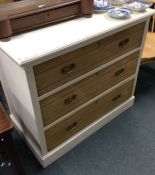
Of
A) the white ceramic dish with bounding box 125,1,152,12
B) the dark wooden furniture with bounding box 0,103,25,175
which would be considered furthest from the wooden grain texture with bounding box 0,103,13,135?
the white ceramic dish with bounding box 125,1,152,12

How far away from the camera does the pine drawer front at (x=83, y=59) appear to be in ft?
3.37

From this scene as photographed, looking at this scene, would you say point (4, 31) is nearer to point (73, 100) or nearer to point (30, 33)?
point (30, 33)

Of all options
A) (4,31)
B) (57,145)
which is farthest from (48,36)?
(57,145)

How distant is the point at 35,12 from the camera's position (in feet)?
3.42

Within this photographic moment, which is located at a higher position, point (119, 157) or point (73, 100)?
point (73, 100)

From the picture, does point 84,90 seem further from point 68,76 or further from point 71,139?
point 71,139

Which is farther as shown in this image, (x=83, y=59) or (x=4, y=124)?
(x=83, y=59)

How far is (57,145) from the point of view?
1378 mm

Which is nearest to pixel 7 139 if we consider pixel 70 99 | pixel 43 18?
pixel 70 99

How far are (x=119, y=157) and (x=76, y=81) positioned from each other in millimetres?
631

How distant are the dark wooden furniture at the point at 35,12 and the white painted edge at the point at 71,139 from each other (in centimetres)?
75

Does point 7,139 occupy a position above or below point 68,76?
below

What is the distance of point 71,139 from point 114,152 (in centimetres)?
31

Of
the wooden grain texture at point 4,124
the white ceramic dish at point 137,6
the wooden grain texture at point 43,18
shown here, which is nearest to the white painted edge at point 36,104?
the wooden grain texture at point 4,124
